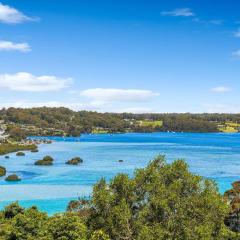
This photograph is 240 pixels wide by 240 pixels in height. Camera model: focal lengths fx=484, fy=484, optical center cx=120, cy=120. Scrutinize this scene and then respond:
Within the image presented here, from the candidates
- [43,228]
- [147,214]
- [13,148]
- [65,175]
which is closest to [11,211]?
[43,228]

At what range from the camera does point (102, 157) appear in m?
166

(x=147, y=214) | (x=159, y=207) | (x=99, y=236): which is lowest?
(x=99, y=236)

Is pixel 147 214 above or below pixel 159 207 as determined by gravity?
below

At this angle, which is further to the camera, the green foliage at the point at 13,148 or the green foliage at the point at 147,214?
the green foliage at the point at 13,148

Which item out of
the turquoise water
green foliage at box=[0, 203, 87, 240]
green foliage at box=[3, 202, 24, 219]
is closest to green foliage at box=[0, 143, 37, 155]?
the turquoise water

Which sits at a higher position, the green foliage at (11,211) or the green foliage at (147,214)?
the green foliage at (147,214)

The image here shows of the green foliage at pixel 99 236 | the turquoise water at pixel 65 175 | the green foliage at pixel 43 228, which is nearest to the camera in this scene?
the green foliage at pixel 99 236

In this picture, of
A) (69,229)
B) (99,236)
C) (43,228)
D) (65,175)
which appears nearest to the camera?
(99,236)

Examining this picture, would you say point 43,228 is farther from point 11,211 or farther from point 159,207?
point 11,211

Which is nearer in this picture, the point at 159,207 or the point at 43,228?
the point at 159,207

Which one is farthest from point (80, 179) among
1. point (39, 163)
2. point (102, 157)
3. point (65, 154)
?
point (65, 154)

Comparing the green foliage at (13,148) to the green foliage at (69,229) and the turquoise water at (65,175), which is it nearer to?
the turquoise water at (65,175)

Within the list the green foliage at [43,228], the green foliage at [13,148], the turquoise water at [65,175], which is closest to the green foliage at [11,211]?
the green foliage at [43,228]

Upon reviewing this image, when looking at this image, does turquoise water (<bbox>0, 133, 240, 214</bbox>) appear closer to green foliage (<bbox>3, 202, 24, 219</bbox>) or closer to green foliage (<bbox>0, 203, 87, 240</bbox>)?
green foliage (<bbox>3, 202, 24, 219</bbox>)
